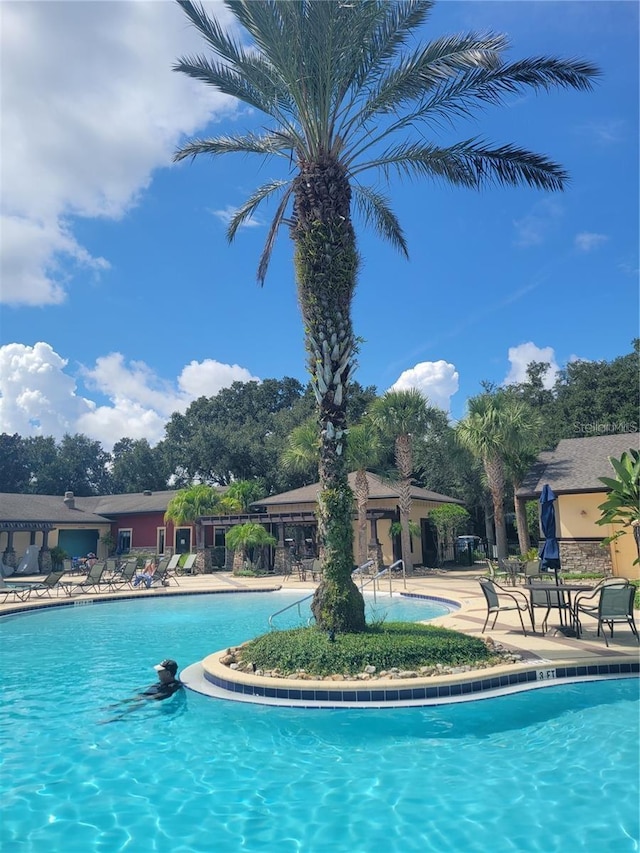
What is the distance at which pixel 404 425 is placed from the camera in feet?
87.4

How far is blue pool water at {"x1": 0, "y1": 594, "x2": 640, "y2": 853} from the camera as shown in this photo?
15.7 ft

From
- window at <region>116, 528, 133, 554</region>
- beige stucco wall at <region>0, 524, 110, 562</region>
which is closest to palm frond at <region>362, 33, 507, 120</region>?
beige stucco wall at <region>0, 524, 110, 562</region>

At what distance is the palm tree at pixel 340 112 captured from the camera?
9234mm

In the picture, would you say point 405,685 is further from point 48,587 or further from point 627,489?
point 48,587

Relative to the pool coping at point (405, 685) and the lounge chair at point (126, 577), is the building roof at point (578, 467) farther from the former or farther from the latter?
the lounge chair at point (126, 577)

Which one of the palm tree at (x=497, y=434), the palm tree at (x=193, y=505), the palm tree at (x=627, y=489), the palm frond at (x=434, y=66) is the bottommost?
the palm tree at (x=627, y=489)

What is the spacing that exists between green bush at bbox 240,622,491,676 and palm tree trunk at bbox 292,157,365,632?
1.98 feet

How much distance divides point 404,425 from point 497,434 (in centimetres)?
424

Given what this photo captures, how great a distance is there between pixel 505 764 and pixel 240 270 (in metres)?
12.6

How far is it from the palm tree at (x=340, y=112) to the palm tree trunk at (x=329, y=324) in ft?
0.06

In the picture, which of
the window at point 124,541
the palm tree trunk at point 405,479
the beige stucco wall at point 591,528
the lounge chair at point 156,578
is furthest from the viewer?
the window at point 124,541

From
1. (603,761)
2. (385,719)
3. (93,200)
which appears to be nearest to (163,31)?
(93,200)

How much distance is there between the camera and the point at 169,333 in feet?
74.3

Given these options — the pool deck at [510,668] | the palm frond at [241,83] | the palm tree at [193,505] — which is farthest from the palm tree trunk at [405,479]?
the palm frond at [241,83]
